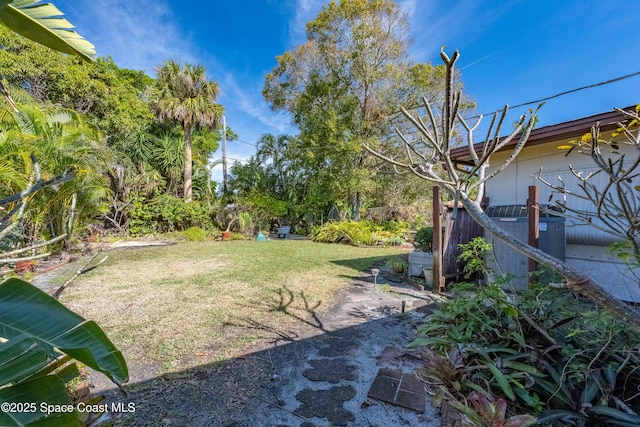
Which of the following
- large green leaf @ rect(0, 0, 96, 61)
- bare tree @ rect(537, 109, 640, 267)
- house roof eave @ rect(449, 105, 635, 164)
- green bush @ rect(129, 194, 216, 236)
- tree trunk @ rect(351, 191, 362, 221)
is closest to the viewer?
bare tree @ rect(537, 109, 640, 267)

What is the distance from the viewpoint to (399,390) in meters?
2.05

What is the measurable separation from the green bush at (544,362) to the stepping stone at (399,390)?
130 millimetres

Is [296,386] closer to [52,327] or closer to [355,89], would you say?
[52,327]

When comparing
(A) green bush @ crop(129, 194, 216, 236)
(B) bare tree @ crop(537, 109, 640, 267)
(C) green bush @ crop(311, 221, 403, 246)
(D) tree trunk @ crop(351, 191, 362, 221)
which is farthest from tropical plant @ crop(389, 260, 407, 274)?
(A) green bush @ crop(129, 194, 216, 236)

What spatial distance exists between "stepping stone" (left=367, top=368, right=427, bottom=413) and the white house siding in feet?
9.48

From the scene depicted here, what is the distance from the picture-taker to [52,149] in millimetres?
5117

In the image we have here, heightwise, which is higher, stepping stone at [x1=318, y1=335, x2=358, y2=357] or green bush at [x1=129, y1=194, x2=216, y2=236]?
green bush at [x1=129, y1=194, x2=216, y2=236]

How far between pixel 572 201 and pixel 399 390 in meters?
4.28

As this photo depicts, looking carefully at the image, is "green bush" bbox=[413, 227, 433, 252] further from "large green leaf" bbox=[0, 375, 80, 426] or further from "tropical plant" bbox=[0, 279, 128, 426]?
"large green leaf" bbox=[0, 375, 80, 426]

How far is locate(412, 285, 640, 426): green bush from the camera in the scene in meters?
1.57

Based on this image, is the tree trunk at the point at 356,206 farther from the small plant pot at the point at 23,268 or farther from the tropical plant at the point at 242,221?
the small plant pot at the point at 23,268

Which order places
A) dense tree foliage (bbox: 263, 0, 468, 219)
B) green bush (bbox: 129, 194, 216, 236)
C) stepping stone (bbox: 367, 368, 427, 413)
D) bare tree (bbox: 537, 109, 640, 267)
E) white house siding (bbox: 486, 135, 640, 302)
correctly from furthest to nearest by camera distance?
dense tree foliage (bbox: 263, 0, 468, 219) → green bush (bbox: 129, 194, 216, 236) → white house siding (bbox: 486, 135, 640, 302) → stepping stone (bbox: 367, 368, 427, 413) → bare tree (bbox: 537, 109, 640, 267)

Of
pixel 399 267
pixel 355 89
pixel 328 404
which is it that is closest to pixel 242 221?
pixel 355 89

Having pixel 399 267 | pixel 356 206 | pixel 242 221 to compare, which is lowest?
pixel 399 267
